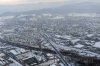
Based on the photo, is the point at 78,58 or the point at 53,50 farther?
the point at 53,50

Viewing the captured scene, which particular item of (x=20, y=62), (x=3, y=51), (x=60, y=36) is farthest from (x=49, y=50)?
(x=60, y=36)

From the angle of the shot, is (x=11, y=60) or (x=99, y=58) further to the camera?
(x=11, y=60)

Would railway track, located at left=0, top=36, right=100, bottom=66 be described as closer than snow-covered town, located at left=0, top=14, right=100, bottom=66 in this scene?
Yes

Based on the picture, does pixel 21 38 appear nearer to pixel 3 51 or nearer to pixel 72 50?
pixel 3 51

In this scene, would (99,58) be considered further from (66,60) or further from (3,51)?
(3,51)

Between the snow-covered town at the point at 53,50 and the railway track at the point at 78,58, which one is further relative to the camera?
the snow-covered town at the point at 53,50

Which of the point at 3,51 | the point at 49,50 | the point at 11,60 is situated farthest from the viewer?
the point at 3,51

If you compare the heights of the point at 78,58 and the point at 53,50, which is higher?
the point at 78,58

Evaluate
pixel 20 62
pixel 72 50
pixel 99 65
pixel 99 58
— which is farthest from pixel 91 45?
pixel 20 62

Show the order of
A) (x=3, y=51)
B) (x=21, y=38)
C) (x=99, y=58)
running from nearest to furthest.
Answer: (x=99, y=58), (x=3, y=51), (x=21, y=38)
